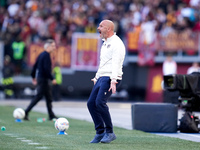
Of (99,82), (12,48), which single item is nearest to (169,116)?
(99,82)

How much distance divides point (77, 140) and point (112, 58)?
5.65ft

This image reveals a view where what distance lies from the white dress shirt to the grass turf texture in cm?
116

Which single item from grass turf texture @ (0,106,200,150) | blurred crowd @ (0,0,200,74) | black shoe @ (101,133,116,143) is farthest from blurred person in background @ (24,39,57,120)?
blurred crowd @ (0,0,200,74)

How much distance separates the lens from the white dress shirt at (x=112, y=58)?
31.4ft

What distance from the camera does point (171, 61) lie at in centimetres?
2716

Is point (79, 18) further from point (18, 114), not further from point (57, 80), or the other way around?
point (18, 114)

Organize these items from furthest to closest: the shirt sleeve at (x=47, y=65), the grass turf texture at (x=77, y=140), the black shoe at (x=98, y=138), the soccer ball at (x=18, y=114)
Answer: the shirt sleeve at (x=47, y=65), the soccer ball at (x=18, y=114), the black shoe at (x=98, y=138), the grass turf texture at (x=77, y=140)

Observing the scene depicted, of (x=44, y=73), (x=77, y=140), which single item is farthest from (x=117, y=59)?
(x=44, y=73)

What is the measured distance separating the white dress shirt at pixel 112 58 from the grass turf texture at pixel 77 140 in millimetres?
1159

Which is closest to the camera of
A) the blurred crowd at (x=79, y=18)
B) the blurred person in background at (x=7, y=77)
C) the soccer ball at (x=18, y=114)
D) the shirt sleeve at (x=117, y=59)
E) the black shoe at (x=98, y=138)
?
the shirt sleeve at (x=117, y=59)

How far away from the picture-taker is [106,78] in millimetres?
9750

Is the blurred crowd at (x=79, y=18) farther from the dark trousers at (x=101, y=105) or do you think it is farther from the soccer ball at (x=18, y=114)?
the dark trousers at (x=101, y=105)

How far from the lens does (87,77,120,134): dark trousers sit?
9.66 metres

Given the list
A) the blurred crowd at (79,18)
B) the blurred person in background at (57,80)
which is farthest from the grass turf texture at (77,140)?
the blurred crowd at (79,18)
